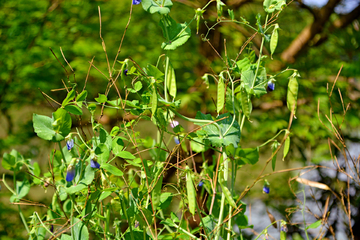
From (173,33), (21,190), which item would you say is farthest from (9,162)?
(173,33)

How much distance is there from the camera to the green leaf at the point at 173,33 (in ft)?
1.32

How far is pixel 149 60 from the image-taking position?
145 cm

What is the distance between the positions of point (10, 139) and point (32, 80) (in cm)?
30

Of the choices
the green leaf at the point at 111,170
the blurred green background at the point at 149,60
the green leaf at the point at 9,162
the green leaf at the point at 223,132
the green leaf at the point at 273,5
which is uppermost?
the green leaf at the point at 273,5

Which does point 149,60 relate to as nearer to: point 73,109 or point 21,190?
point 21,190

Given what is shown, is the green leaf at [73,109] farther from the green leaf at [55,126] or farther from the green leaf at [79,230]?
the green leaf at [79,230]

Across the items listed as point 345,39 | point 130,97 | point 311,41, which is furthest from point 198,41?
point 345,39

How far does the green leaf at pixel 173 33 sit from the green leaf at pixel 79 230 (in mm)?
255

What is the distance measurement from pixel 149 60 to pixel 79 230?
1.09 metres

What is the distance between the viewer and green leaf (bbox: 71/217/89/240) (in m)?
0.43

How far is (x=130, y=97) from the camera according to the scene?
160 centimetres

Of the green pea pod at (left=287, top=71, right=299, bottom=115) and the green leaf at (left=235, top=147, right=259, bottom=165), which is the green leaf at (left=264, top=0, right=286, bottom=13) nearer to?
the green pea pod at (left=287, top=71, right=299, bottom=115)

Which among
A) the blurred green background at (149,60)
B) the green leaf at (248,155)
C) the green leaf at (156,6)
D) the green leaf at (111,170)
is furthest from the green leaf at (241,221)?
the blurred green background at (149,60)

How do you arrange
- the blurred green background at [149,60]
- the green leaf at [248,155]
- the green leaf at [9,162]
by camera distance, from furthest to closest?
the blurred green background at [149,60]
the green leaf at [9,162]
the green leaf at [248,155]
